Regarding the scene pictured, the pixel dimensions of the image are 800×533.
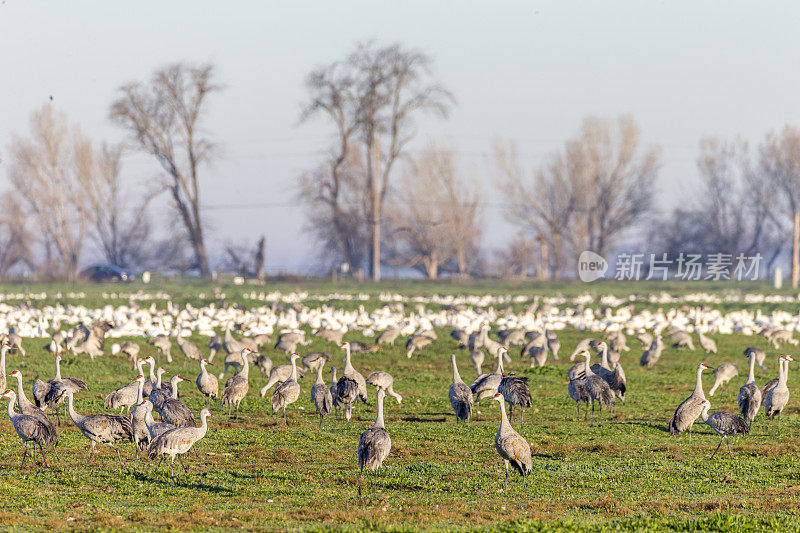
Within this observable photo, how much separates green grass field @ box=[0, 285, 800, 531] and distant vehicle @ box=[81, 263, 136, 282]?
70.3m

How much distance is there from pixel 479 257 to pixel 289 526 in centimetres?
10609

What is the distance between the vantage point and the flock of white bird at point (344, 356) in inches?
621

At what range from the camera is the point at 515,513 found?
12891 mm

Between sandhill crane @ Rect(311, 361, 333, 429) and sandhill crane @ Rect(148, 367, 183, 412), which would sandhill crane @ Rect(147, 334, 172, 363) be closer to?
sandhill crane @ Rect(148, 367, 183, 412)

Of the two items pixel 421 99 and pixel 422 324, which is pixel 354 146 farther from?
pixel 422 324

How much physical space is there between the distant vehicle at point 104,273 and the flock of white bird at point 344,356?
28971mm

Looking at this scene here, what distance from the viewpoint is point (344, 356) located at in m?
34.7

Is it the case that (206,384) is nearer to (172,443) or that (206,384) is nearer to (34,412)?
(34,412)

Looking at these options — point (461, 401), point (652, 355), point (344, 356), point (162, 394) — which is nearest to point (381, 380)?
point (461, 401)

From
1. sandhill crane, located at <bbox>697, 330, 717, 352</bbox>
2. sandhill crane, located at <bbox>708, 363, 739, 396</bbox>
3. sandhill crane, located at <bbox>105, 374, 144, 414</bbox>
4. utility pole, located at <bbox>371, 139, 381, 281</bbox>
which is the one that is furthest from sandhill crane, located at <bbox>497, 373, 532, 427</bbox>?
utility pole, located at <bbox>371, 139, 381, 281</bbox>

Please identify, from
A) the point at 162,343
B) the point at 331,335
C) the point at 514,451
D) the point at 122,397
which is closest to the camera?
the point at 514,451

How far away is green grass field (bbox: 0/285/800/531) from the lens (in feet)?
40.5

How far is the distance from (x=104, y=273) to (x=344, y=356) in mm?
64071

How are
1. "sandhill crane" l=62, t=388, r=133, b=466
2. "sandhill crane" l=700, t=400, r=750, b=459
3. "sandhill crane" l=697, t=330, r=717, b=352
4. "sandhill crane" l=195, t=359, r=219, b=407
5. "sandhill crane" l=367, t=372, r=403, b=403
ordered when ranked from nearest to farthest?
"sandhill crane" l=62, t=388, r=133, b=466, "sandhill crane" l=700, t=400, r=750, b=459, "sandhill crane" l=195, t=359, r=219, b=407, "sandhill crane" l=367, t=372, r=403, b=403, "sandhill crane" l=697, t=330, r=717, b=352
